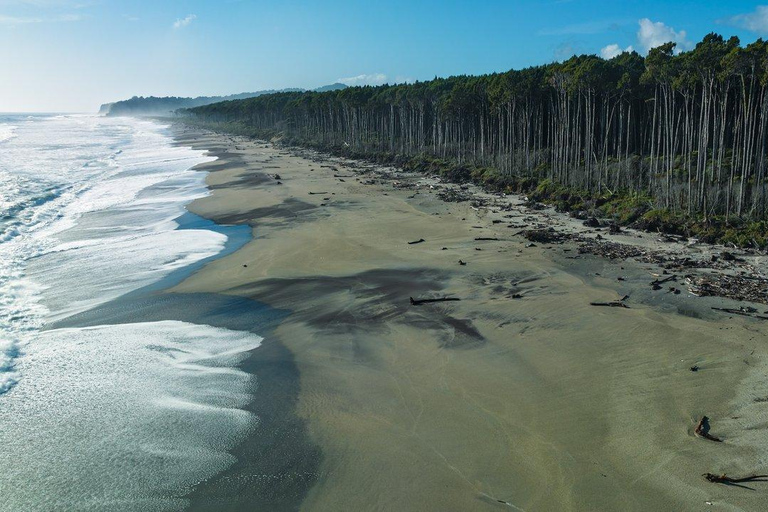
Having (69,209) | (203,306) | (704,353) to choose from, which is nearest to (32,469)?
(203,306)

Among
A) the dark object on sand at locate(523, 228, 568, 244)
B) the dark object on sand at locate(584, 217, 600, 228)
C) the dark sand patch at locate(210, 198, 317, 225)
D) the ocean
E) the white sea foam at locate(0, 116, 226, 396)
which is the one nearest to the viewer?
the ocean

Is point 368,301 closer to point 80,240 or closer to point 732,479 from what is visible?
point 732,479

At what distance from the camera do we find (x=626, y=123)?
39500mm

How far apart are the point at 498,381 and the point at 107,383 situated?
681cm

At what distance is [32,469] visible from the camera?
7.48m

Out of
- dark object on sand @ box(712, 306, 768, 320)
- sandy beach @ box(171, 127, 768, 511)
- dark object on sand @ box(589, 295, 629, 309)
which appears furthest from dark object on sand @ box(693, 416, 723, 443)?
dark object on sand @ box(712, 306, 768, 320)

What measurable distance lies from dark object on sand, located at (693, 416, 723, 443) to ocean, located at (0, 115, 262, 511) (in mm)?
6393

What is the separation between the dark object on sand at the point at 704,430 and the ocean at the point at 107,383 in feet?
21.0

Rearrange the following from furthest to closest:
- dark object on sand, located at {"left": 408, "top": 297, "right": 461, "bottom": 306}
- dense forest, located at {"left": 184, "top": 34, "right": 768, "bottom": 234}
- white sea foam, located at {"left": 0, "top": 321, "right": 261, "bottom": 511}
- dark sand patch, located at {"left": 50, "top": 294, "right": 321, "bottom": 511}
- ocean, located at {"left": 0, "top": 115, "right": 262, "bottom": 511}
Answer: dense forest, located at {"left": 184, "top": 34, "right": 768, "bottom": 234} → dark object on sand, located at {"left": 408, "top": 297, "right": 461, "bottom": 306} → ocean, located at {"left": 0, "top": 115, "right": 262, "bottom": 511} → white sea foam, located at {"left": 0, "top": 321, "right": 261, "bottom": 511} → dark sand patch, located at {"left": 50, "top": 294, "right": 321, "bottom": 511}

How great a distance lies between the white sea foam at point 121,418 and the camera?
7062 millimetres

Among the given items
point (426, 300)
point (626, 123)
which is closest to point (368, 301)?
point (426, 300)

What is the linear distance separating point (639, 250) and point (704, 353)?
817cm

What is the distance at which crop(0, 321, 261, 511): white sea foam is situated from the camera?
7.06 m

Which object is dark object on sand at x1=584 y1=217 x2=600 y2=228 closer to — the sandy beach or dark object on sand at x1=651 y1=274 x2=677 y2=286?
the sandy beach
